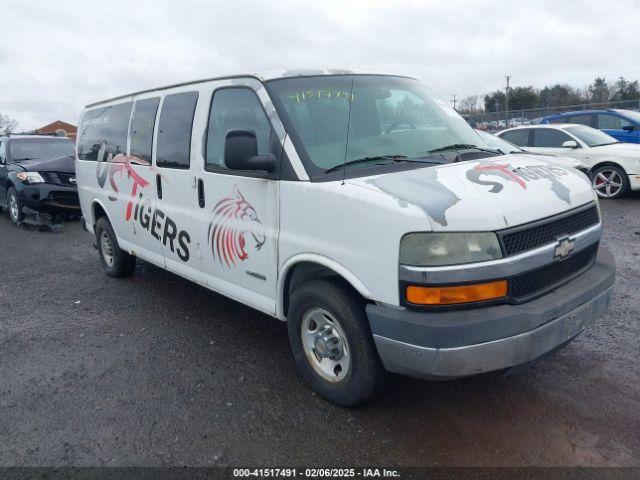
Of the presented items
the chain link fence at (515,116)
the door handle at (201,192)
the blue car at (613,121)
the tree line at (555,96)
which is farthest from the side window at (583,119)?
the tree line at (555,96)

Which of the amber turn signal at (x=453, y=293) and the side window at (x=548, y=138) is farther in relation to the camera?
the side window at (x=548, y=138)

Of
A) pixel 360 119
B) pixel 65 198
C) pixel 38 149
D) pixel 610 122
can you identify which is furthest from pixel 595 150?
pixel 38 149

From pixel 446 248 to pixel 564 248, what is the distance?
2.79ft

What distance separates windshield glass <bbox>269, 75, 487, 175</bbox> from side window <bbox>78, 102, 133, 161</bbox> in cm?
257

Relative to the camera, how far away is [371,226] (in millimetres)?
2793

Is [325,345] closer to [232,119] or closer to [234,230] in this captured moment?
[234,230]

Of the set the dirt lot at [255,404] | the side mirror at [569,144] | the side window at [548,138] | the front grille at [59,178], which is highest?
the side window at [548,138]

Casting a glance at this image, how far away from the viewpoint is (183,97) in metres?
4.40

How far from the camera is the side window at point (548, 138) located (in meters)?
10.9

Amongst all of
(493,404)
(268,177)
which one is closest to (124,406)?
(268,177)

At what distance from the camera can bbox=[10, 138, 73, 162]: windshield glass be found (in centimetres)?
1104

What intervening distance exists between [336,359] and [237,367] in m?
1.03

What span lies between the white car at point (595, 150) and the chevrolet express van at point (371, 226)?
7401 millimetres

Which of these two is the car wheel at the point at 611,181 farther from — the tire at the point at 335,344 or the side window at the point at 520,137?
the tire at the point at 335,344
